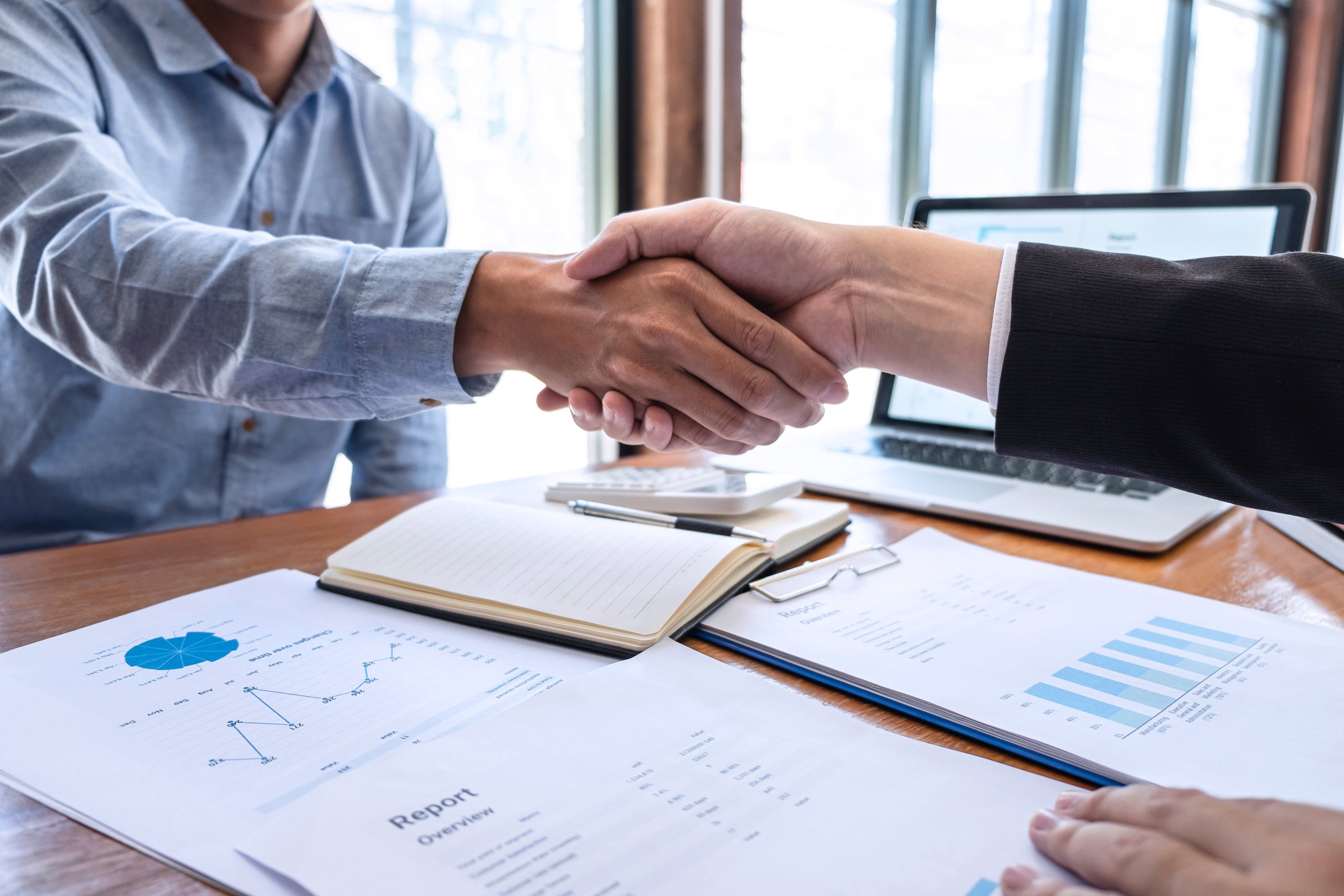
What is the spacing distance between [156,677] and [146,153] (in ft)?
2.71

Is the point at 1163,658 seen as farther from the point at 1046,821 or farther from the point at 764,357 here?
the point at 764,357

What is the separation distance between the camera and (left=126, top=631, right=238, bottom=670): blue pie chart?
53 cm

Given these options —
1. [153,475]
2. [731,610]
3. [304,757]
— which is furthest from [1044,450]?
[153,475]

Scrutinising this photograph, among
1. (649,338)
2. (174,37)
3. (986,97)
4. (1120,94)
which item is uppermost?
(1120,94)

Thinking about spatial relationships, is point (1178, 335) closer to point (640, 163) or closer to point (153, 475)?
point (153, 475)

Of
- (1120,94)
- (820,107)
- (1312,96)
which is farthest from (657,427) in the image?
(1312,96)

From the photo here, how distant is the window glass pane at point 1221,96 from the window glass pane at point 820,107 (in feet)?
8.22

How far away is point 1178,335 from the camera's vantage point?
0.58m

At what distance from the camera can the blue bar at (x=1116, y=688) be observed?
1.57 ft

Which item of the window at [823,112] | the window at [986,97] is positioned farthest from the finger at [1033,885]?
the window at [823,112]

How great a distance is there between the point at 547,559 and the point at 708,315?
0.84 feet

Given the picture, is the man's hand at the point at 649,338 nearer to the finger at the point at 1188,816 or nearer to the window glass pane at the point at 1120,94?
the finger at the point at 1188,816

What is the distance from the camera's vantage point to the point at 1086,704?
477 millimetres

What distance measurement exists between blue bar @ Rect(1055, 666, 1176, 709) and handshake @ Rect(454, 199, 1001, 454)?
0.93ft
